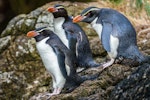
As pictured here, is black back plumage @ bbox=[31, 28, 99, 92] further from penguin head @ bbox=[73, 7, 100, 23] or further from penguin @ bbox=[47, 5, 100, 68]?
penguin @ bbox=[47, 5, 100, 68]

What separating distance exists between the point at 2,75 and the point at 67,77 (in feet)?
6.63

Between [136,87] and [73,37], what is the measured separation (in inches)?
91.7

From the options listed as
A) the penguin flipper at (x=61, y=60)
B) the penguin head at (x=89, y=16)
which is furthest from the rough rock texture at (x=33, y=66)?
the penguin head at (x=89, y=16)

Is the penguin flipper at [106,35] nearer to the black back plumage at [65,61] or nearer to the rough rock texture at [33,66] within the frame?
the rough rock texture at [33,66]

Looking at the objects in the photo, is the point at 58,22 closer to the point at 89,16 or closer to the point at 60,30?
the point at 60,30

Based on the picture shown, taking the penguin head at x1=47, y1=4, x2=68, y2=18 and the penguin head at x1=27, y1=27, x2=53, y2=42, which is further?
the penguin head at x1=47, y1=4, x2=68, y2=18

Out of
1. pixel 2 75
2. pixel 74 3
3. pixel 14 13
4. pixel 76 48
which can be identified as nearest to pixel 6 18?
pixel 14 13

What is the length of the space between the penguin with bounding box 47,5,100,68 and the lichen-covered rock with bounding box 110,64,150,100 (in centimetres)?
195

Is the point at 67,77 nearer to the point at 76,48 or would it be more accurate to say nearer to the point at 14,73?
the point at 76,48

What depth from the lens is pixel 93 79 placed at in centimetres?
685

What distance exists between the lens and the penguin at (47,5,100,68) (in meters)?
7.54

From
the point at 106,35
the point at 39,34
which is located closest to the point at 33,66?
the point at 39,34

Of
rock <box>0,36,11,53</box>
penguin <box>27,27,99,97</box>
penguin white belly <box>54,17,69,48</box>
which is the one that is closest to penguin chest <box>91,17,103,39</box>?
penguin <box>27,27,99,97</box>

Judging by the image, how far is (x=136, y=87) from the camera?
Answer: 5.32 metres
